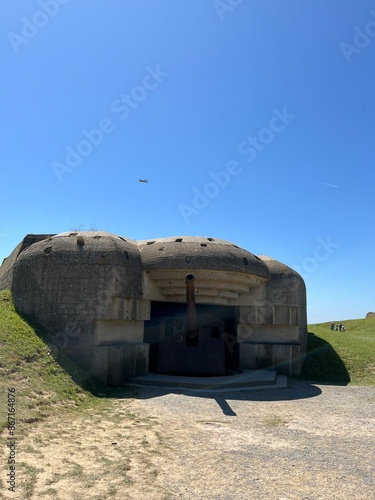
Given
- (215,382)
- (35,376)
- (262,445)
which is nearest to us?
(262,445)

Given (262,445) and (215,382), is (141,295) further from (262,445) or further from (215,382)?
(262,445)

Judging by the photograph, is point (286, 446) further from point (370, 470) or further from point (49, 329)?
point (49, 329)

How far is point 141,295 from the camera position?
11.7 m

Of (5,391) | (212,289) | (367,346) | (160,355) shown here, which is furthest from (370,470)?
(367,346)

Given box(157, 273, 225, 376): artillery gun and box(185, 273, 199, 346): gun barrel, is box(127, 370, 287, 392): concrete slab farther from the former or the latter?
box(185, 273, 199, 346): gun barrel

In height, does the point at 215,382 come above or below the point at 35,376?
below

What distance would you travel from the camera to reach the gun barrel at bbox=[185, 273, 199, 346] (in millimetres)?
10439

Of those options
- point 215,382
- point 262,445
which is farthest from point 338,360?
point 262,445

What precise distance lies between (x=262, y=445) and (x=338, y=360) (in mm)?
9987

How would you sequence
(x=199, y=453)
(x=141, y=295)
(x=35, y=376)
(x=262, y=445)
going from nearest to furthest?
(x=199, y=453) < (x=262, y=445) < (x=35, y=376) < (x=141, y=295)

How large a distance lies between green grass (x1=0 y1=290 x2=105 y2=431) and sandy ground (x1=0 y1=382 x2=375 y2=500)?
50 centimetres

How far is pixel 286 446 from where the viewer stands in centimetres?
572

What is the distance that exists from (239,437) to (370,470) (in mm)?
1956

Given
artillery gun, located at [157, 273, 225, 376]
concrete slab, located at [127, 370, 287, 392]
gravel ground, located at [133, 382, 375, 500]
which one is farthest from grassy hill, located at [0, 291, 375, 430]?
artillery gun, located at [157, 273, 225, 376]
